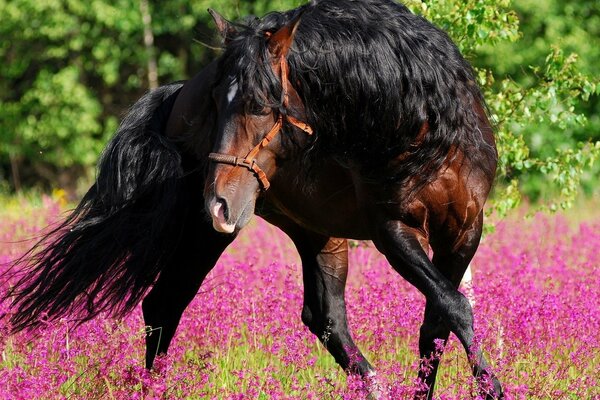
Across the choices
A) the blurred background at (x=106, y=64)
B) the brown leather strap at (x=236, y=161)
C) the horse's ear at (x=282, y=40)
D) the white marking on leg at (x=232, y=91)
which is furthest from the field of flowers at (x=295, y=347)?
the blurred background at (x=106, y=64)

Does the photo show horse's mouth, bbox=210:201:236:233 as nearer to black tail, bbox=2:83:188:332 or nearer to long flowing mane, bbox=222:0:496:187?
long flowing mane, bbox=222:0:496:187

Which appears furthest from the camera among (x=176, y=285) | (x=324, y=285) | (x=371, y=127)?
(x=324, y=285)

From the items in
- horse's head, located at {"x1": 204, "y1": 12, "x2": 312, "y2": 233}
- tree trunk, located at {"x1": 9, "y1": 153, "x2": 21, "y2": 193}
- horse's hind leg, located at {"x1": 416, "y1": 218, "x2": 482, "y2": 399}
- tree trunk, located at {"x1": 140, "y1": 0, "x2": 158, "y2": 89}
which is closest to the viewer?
horse's head, located at {"x1": 204, "y1": 12, "x2": 312, "y2": 233}

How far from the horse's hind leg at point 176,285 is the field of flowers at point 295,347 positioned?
4.9 inches

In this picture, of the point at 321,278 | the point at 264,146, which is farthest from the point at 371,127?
the point at 321,278

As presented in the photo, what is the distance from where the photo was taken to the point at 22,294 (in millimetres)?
5539

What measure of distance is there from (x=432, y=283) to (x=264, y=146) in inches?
38.5

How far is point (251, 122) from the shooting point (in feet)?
15.0

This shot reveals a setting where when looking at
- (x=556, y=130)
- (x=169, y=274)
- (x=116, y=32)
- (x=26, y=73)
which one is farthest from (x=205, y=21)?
(x=169, y=274)

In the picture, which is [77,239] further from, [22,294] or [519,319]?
[519,319]

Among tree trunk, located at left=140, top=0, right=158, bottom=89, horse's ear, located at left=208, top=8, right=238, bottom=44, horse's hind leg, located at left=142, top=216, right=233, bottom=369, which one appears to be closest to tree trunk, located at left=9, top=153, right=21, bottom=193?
tree trunk, located at left=140, top=0, right=158, bottom=89

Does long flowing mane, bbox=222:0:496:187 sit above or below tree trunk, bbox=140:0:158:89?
above

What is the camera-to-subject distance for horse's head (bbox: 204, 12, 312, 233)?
4508mm

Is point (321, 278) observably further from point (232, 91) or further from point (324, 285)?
point (232, 91)
